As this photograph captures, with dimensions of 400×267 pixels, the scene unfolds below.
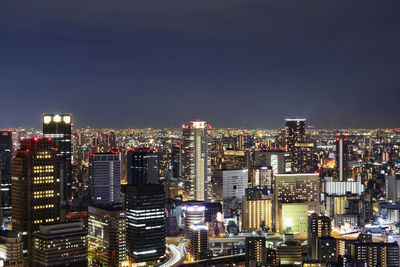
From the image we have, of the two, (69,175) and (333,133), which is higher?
(333,133)

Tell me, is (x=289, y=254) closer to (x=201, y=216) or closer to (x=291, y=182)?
(x=201, y=216)

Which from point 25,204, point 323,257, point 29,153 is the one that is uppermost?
point 29,153

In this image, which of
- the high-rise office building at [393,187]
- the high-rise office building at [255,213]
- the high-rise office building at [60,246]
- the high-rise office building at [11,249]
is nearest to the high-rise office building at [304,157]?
the high-rise office building at [393,187]

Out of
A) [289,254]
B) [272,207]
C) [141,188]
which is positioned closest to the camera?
[289,254]

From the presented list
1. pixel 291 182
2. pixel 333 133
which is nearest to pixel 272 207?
pixel 291 182

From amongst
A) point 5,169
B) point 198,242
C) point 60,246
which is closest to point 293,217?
point 198,242

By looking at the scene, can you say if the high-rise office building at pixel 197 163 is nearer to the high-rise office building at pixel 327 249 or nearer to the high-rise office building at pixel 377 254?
the high-rise office building at pixel 327 249

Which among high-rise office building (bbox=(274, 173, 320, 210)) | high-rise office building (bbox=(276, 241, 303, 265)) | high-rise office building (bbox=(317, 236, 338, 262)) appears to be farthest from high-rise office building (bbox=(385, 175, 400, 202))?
high-rise office building (bbox=(276, 241, 303, 265))

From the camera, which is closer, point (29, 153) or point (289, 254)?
point (29, 153)

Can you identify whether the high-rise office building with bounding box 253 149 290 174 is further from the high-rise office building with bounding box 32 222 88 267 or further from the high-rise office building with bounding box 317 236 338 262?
the high-rise office building with bounding box 32 222 88 267

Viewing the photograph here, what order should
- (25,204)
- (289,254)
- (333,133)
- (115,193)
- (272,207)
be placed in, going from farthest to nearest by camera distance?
(333,133) < (115,193) < (272,207) < (289,254) < (25,204)
